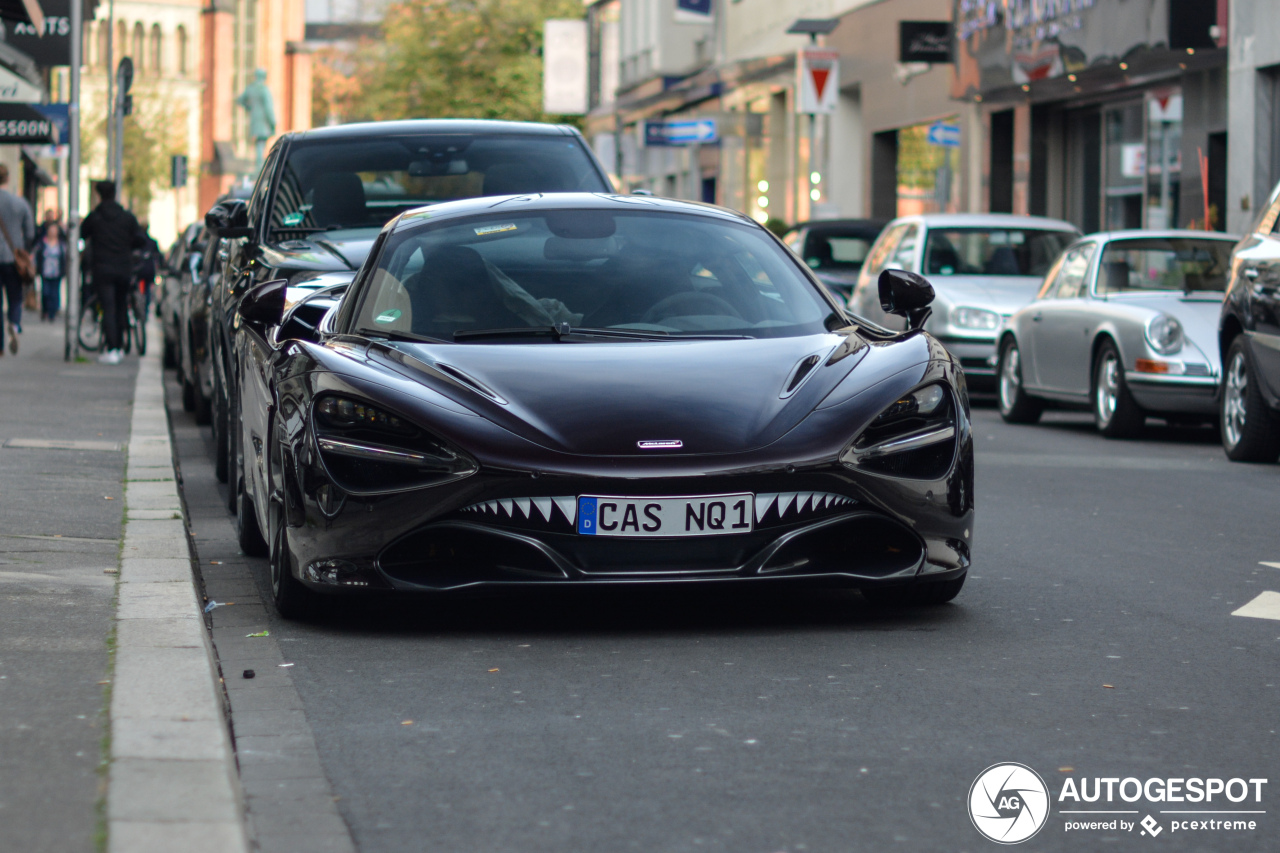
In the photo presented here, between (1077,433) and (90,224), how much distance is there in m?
10.4

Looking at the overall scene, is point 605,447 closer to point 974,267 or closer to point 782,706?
point 782,706

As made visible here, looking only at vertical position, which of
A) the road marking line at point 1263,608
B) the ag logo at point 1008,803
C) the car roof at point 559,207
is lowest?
the ag logo at point 1008,803

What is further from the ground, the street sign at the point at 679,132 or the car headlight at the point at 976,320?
the street sign at the point at 679,132

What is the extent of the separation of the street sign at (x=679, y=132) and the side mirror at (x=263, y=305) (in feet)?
111

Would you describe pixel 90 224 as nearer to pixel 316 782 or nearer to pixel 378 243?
pixel 378 243

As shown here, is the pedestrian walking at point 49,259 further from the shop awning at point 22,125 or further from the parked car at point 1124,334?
the parked car at point 1124,334

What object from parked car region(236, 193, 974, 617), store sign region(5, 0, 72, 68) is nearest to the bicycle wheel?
store sign region(5, 0, 72, 68)

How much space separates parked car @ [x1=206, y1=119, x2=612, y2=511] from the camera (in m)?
10.5

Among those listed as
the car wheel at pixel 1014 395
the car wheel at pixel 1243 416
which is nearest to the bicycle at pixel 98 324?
the car wheel at pixel 1014 395

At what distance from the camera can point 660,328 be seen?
6.69 metres

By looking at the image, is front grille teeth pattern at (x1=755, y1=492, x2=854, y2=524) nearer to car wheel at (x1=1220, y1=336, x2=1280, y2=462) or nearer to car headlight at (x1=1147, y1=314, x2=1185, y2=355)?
car wheel at (x1=1220, y1=336, x2=1280, y2=462)

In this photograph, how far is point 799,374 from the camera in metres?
6.18

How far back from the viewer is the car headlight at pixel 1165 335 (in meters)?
13.9

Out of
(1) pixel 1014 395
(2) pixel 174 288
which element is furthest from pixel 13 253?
(1) pixel 1014 395
